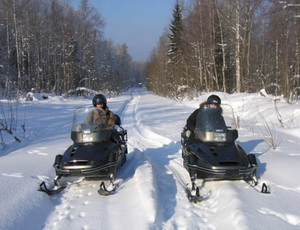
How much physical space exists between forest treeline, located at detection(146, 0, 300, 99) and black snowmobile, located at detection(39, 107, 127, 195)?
35.3 ft

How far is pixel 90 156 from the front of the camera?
14.6 feet

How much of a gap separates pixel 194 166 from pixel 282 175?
5.26ft

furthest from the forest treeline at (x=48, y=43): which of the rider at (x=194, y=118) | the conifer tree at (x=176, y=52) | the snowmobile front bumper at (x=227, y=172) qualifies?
the snowmobile front bumper at (x=227, y=172)

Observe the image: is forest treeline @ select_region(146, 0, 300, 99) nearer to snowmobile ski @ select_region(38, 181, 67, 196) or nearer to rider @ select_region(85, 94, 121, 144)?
rider @ select_region(85, 94, 121, 144)

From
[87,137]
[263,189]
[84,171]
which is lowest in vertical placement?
[263,189]

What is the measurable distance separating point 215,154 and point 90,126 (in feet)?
7.25

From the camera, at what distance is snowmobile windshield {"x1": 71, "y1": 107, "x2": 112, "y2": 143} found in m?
4.96

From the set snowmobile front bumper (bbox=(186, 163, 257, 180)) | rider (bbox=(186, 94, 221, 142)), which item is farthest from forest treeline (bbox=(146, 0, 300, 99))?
snowmobile front bumper (bbox=(186, 163, 257, 180))

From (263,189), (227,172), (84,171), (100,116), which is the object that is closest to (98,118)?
(100,116)

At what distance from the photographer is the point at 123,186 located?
4.62m

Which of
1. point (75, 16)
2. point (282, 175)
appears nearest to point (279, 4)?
point (282, 175)

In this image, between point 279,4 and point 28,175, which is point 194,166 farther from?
point 279,4

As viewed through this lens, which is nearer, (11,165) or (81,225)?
(81,225)

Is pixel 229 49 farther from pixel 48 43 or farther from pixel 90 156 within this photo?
pixel 90 156
